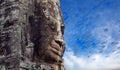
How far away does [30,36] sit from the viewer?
959cm

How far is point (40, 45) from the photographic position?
960 centimetres

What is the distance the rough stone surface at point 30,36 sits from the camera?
897 centimetres

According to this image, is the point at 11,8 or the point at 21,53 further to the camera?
the point at 11,8

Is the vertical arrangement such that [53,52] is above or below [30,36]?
below

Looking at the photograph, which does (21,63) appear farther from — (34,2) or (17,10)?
(34,2)

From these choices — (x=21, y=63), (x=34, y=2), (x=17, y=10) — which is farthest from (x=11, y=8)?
(x=21, y=63)

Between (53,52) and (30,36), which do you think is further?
(53,52)

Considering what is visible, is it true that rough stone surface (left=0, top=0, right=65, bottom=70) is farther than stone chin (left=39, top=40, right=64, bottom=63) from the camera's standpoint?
No

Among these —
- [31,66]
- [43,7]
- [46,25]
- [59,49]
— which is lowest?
[31,66]

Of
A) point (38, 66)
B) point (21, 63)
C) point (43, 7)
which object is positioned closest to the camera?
point (21, 63)

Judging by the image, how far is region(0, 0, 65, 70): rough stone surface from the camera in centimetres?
897

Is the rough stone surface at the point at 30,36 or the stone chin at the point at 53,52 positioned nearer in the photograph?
the rough stone surface at the point at 30,36

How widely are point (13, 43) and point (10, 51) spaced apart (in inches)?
9.9

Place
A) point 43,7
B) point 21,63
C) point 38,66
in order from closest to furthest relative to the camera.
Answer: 1. point 21,63
2. point 38,66
3. point 43,7
